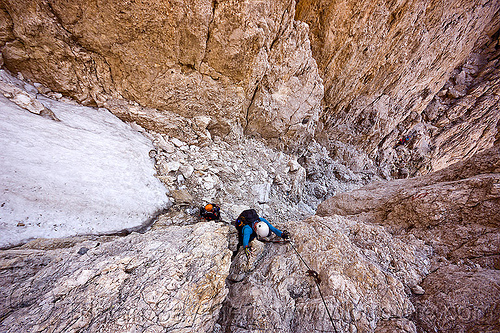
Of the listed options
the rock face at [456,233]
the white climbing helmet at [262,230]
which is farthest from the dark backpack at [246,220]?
the rock face at [456,233]

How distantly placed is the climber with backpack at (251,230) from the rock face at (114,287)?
0.75 meters

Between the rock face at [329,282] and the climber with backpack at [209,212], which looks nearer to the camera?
the rock face at [329,282]

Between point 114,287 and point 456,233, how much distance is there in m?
5.40

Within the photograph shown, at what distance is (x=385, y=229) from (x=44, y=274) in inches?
237

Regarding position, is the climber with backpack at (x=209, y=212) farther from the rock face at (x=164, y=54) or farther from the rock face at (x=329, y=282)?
the rock face at (x=164, y=54)

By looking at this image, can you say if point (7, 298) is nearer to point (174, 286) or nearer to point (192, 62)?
point (174, 286)

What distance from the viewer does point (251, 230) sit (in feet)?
12.9

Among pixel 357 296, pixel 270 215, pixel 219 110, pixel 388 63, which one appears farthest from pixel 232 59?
pixel 388 63

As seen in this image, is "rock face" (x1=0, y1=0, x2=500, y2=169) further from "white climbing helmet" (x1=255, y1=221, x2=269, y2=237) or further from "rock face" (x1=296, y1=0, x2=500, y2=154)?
"white climbing helmet" (x1=255, y1=221, x2=269, y2=237)

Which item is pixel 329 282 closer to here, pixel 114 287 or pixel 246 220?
pixel 246 220

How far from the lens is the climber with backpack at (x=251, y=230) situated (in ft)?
12.2

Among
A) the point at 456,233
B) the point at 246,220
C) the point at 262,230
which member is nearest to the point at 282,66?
the point at 246,220

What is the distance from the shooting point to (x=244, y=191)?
745cm

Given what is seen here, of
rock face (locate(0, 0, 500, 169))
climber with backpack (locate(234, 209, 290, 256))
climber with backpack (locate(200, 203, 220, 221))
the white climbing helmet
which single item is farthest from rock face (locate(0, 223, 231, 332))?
rock face (locate(0, 0, 500, 169))
